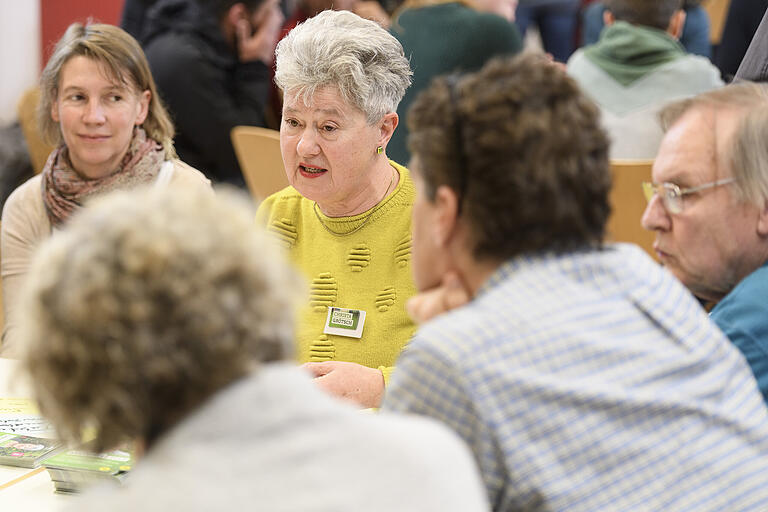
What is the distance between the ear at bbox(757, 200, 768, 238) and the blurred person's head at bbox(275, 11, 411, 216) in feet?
3.34

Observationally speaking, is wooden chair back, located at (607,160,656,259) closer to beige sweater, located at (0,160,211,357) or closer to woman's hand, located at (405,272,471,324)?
beige sweater, located at (0,160,211,357)

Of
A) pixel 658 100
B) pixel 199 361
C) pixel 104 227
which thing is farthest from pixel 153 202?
pixel 658 100

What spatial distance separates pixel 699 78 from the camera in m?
4.36

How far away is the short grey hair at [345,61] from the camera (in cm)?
248

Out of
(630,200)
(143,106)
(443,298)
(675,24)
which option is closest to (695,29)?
(675,24)

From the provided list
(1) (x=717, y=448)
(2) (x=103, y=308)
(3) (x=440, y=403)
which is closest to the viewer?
(2) (x=103, y=308)

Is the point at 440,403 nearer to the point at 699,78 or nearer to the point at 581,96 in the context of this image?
the point at 581,96

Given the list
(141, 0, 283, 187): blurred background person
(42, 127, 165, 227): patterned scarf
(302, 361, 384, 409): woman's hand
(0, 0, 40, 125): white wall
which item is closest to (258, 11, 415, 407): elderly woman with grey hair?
(302, 361, 384, 409): woman's hand

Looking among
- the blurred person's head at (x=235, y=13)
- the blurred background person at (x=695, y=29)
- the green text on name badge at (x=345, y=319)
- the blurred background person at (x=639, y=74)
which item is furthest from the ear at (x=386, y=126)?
the blurred background person at (x=695, y=29)

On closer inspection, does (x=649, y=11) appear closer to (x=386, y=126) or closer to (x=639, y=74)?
(x=639, y=74)

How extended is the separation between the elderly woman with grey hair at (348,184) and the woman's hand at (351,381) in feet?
0.45

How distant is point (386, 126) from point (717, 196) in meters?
0.95

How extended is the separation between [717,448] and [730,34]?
3394mm

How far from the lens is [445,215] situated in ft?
4.74
